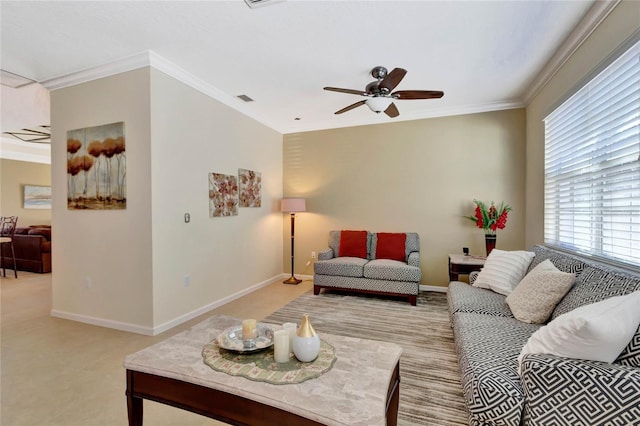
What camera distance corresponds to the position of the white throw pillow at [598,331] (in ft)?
3.83

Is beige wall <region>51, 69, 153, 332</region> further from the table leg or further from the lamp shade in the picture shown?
the lamp shade

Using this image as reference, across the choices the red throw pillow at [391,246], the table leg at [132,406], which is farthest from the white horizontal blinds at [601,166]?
the table leg at [132,406]

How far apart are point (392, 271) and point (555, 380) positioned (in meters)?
2.83

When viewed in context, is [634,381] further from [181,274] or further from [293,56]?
[181,274]

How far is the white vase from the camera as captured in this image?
135 centimetres

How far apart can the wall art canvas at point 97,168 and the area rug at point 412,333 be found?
2.12 meters

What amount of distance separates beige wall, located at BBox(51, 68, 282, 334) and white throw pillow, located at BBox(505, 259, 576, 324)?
124 inches

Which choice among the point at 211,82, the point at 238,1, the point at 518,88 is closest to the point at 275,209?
the point at 211,82

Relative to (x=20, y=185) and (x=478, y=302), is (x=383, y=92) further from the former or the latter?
(x=20, y=185)

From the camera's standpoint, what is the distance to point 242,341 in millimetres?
1496

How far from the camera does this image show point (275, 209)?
5.32 meters

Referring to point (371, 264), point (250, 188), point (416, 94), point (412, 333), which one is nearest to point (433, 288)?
point (371, 264)

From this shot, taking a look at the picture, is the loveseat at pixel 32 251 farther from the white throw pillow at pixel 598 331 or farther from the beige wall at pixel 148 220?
the white throw pillow at pixel 598 331

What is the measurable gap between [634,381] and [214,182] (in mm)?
3793
